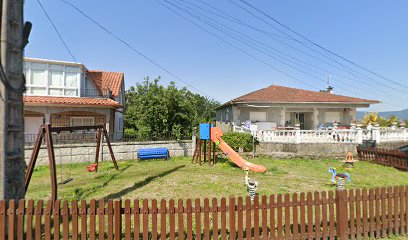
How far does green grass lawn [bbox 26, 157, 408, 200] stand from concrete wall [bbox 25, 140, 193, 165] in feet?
3.33

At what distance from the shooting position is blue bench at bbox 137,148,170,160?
13430mm

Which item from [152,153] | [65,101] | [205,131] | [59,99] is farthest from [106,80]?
[205,131]

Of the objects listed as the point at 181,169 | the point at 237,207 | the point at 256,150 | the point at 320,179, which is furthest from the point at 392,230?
the point at 256,150

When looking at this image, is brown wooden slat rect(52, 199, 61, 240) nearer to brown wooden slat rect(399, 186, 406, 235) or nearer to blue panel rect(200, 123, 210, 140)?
brown wooden slat rect(399, 186, 406, 235)

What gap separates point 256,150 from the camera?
15016 millimetres

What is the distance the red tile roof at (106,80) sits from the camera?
2127 centimetres

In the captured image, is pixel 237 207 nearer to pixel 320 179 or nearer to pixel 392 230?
pixel 392 230

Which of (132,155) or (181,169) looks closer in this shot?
(181,169)

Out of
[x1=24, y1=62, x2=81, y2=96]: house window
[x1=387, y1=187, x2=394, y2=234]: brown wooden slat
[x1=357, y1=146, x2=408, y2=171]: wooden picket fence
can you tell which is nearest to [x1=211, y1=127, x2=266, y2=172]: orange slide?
[x1=387, y1=187, x2=394, y2=234]: brown wooden slat

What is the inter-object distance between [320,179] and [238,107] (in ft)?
37.5

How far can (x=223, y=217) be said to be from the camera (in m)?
3.91

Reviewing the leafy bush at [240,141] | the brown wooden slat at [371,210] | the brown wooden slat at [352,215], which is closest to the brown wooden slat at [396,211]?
the brown wooden slat at [371,210]

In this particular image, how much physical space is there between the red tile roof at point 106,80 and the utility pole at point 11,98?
1769 cm

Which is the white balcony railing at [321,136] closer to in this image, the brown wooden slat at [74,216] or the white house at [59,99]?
the white house at [59,99]
